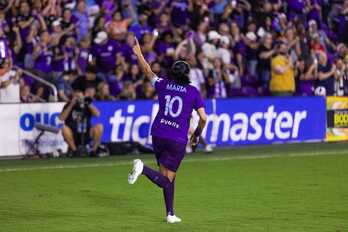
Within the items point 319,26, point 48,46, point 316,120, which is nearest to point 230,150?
point 316,120

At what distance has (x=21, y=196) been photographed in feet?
48.6

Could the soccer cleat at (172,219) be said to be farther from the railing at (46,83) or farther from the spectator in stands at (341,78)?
the spectator in stands at (341,78)

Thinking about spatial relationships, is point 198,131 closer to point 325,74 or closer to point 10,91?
point 10,91

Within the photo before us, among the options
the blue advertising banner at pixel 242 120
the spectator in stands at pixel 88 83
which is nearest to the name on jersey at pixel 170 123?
the spectator in stands at pixel 88 83

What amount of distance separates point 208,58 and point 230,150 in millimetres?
3225

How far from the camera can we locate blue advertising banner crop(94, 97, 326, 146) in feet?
73.8

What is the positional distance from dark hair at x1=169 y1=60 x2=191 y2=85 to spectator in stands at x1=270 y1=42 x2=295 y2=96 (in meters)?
13.2

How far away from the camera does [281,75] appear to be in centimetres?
2539

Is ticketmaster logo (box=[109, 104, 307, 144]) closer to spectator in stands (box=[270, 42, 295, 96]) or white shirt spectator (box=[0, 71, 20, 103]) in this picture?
spectator in stands (box=[270, 42, 295, 96])

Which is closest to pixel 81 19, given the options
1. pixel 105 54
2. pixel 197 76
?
pixel 105 54

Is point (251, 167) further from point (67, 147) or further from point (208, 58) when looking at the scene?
point (208, 58)

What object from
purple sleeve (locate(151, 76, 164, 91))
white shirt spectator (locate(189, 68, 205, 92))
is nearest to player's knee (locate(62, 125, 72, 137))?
white shirt spectator (locate(189, 68, 205, 92))

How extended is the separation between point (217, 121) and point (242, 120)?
0.71 m

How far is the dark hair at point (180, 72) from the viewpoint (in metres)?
12.1
